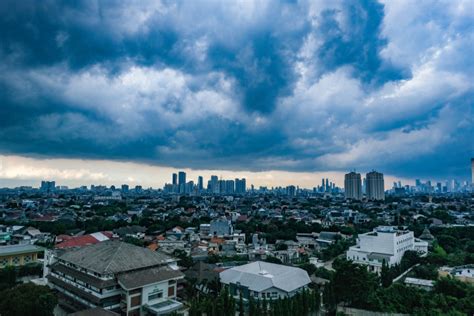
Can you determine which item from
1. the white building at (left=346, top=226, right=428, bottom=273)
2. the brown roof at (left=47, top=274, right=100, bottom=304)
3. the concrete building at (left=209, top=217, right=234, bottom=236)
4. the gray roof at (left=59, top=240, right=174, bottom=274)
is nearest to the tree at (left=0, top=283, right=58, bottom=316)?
the brown roof at (left=47, top=274, right=100, bottom=304)

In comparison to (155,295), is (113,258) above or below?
above

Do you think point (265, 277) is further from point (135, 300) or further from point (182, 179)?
point (182, 179)

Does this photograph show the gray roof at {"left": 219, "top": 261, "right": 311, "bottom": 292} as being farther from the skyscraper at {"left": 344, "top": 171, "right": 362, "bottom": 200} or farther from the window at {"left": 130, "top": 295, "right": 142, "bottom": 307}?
the skyscraper at {"left": 344, "top": 171, "right": 362, "bottom": 200}

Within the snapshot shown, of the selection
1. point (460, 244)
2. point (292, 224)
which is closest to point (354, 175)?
point (292, 224)

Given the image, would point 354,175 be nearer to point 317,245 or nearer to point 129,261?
point 317,245

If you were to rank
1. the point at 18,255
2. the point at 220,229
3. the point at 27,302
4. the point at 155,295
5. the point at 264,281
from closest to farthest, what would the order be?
the point at 27,302
the point at 155,295
the point at 264,281
the point at 18,255
the point at 220,229

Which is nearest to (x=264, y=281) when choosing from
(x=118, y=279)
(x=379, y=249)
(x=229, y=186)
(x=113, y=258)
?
(x=118, y=279)

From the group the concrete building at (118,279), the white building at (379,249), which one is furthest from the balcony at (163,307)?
the white building at (379,249)

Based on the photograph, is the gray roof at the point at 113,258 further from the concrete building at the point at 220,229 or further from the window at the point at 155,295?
the concrete building at the point at 220,229
